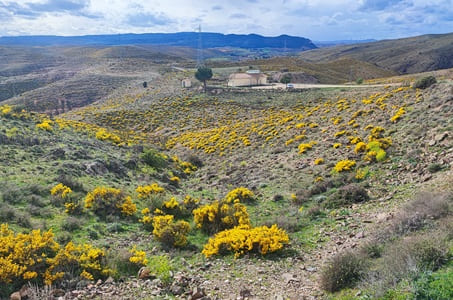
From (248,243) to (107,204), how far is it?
17.3 feet

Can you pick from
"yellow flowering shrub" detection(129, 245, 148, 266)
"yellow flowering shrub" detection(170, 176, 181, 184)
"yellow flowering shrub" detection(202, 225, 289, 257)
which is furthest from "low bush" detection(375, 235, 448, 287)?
"yellow flowering shrub" detection(170, 176, 181, 184)

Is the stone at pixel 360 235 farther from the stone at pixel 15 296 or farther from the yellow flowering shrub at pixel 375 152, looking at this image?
the stone at pixel 15 296

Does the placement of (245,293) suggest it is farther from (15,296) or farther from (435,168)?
(435,168)

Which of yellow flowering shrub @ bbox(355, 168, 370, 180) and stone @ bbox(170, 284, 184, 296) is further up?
yellow flowering shrub @ bbox(355, 168, 370, 180)

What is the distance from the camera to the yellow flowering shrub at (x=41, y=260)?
18.8 feet

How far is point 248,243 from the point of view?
7367mm

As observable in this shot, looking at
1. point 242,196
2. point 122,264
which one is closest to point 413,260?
point 122,264

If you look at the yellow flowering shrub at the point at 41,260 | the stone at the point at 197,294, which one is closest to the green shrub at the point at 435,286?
the stone at the point at 197,294

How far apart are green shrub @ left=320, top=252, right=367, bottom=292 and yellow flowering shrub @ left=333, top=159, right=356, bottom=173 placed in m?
7.38

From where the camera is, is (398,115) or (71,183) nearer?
(71,183)

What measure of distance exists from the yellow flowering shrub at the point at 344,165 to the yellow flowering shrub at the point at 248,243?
19.8 feet

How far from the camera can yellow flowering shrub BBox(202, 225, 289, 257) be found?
288 inches

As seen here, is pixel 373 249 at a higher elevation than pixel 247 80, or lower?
lower

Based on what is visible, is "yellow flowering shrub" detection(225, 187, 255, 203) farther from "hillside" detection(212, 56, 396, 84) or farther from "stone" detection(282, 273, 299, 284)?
"hillside" detection(212, 56, 396, 84)
